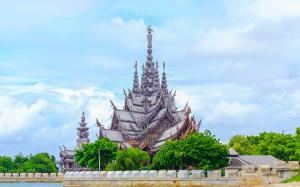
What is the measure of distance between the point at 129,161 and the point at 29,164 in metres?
57.3

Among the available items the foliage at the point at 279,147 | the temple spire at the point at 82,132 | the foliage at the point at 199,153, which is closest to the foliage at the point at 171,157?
the foliage at the point at 199,153

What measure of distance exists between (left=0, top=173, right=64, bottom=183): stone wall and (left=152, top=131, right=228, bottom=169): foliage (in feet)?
130

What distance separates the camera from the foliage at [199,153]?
Result: 66.1 meters

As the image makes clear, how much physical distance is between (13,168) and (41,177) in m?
28.1

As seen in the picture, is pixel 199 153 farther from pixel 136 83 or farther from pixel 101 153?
pixel 136 83

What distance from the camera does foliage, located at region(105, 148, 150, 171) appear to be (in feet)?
256

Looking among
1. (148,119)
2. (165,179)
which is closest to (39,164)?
(148,119)

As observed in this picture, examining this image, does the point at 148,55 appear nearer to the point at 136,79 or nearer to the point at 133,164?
the point at 136,79

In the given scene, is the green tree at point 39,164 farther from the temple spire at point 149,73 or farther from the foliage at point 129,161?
the foliage at point 129,161

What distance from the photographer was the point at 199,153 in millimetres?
66375

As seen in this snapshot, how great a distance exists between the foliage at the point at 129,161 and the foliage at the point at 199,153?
9.78 m

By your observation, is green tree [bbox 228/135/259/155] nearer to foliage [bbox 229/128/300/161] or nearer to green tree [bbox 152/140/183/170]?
foliage [bbox 229/128/300/161]

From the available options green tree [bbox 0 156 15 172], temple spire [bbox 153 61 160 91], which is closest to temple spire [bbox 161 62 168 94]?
temple spire [bbox 153 61 160 91]

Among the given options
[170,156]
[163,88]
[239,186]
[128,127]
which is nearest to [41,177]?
[128,127]
